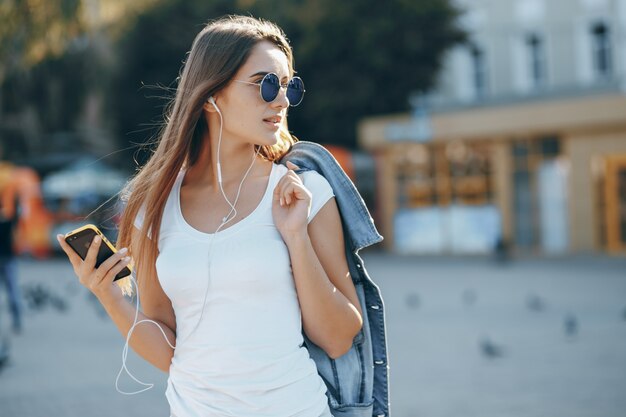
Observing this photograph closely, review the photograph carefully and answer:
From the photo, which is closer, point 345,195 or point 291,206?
point 291,206

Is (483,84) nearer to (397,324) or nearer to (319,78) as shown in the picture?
(319,78)

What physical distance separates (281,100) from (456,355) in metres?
7.72

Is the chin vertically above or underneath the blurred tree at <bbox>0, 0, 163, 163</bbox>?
underneath

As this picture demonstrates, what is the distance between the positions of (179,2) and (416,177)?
37.5 feet

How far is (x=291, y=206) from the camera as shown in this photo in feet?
8.59

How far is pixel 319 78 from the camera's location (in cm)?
3272

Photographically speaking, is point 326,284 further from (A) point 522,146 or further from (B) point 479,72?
(B) point 479,72

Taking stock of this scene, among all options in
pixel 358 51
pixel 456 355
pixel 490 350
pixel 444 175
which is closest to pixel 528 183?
pixel 444 175

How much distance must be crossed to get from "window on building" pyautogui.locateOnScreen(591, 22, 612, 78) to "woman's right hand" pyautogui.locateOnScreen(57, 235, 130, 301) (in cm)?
3410

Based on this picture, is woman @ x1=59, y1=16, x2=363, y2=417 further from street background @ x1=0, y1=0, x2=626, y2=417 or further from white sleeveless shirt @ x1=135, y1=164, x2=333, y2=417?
street background @ x1=0, y1=0, x2=626, y2=417

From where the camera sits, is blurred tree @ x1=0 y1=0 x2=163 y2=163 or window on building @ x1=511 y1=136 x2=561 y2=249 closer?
blurred tree @ x1=0 y1=0 x2=163 y2=163

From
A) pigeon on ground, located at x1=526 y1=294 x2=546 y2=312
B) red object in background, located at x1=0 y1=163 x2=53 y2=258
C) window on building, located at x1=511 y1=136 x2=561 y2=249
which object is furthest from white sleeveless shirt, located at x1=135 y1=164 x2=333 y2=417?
red object in background, located at x1=0 y1=163 x2=53 y2=258

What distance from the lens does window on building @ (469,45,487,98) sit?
3806cm

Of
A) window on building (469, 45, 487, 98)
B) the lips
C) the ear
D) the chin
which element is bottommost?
the chin
